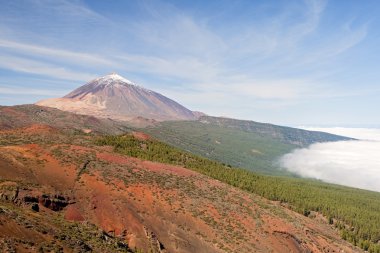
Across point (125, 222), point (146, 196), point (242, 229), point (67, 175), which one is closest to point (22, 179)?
point (67, 175)

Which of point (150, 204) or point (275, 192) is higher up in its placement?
point (150, 204)

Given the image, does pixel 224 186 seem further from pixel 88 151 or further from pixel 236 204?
pixel 88 151

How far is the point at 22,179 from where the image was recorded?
64.4 metres

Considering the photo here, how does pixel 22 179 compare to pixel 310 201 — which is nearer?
pixel 22 179

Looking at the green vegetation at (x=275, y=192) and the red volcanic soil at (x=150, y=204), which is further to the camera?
the green vegetation at (x=275, y=192)

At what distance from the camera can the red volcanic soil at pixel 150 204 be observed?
6341 centimetres

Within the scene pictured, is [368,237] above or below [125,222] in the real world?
below

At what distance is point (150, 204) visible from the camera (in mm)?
74188

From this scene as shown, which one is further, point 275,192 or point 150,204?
A: point 275,192

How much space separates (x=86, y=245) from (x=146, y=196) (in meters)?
32.9

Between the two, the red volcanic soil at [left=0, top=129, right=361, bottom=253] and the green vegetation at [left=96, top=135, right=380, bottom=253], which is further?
the green vegetation at [left=96, top=135, right=380, bottom=253]

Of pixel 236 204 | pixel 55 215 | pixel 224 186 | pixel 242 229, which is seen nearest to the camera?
pixel 55 215

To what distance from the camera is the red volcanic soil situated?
2496 inches

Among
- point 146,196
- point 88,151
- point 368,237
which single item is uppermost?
point 88,151
